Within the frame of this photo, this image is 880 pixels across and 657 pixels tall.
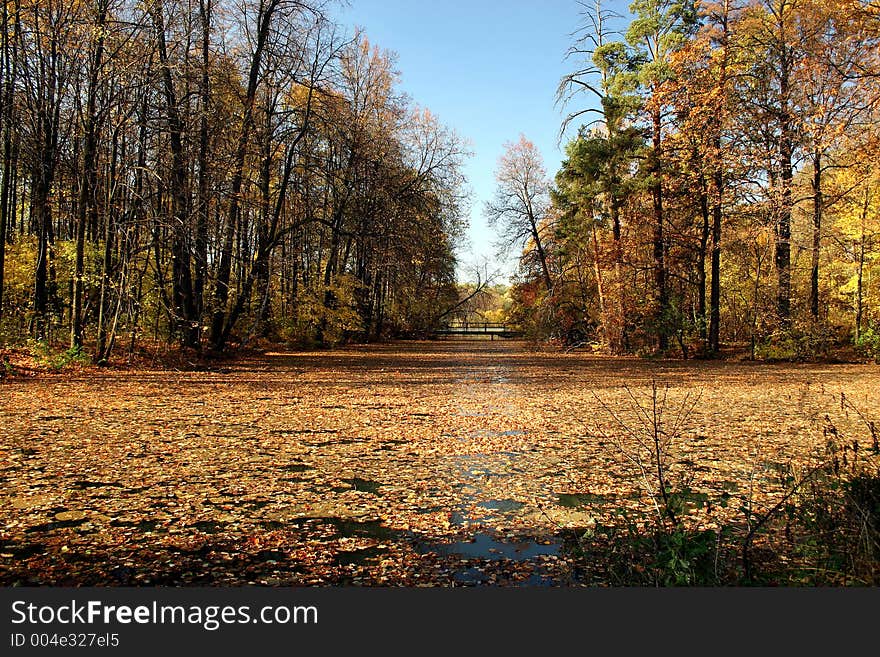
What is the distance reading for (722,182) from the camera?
64.6 feet

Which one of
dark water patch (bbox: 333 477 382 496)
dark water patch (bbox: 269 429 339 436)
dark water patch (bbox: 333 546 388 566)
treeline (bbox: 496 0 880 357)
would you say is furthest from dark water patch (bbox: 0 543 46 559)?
treeline (bbox: 496 0 880 357)

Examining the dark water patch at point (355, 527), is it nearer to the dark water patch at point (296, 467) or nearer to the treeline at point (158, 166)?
the dark water patch at point (296, 467)

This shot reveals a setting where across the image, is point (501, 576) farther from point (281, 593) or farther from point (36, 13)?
point (36, 13)

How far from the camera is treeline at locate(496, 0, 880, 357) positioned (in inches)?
694

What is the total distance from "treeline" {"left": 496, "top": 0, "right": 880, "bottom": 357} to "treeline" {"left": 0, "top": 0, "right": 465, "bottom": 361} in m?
8.31

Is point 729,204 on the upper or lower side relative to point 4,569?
upper

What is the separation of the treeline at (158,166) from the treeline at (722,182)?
27.3 feet

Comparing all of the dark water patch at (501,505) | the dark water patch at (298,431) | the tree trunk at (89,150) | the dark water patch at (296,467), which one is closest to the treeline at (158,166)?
the tree trunk at (89,150)

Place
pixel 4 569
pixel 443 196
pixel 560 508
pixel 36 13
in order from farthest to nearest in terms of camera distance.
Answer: pixel 443 196
pixel 36 13
pixel 560 508
pixel 4 569

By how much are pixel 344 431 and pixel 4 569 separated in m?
4.59

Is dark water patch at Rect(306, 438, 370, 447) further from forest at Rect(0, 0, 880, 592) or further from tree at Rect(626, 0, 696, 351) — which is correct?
tree at Rect(626, 0, 696, 351)

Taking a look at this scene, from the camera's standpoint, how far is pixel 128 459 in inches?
237

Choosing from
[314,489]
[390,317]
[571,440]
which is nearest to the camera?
[314,489]

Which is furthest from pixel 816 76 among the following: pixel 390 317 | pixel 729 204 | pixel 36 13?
pixel 390 317
